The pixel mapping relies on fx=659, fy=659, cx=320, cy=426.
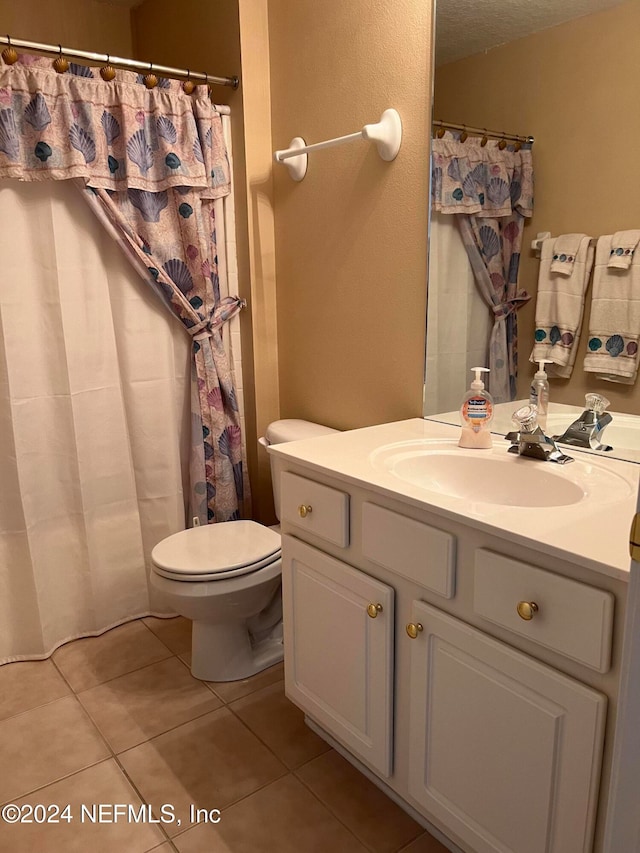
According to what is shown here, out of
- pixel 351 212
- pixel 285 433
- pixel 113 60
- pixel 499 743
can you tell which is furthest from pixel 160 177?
pixel 499 743

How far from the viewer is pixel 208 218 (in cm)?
234

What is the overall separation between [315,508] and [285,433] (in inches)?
28.3

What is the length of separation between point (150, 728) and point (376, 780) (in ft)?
2.29

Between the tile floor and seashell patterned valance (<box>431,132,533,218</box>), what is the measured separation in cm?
154

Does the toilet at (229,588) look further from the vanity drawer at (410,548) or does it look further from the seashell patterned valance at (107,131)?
the seashell patterned valance at (107,131)

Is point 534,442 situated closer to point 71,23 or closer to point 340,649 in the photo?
point 340,649

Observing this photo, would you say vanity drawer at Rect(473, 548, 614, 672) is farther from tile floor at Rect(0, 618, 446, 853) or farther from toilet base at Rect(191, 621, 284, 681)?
toilet base at Rect(191, 621, 284, 681)

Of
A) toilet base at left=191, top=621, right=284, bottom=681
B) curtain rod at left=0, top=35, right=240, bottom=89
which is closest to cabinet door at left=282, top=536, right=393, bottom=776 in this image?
toilet base at left=191, top=621, right=284, bottom=681

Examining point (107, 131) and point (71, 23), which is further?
point (71, 23)

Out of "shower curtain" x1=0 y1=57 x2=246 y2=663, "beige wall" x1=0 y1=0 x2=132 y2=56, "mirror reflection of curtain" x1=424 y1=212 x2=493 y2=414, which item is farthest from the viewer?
"beige wall" x1=0 y1=0 x2=132 y2=56

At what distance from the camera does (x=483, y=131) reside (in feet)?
5.57

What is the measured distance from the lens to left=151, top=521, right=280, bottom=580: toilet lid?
1.96 metres

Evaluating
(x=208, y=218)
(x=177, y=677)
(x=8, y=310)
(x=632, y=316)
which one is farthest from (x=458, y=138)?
(x=177, y=677)

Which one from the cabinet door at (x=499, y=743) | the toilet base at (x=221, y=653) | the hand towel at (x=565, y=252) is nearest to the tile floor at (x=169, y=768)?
the toilet base at (x=221, y=653)
